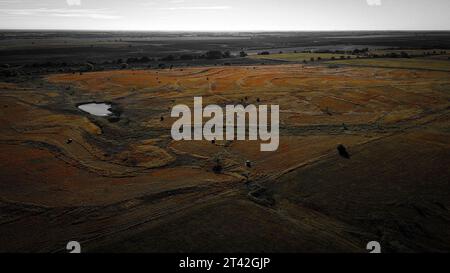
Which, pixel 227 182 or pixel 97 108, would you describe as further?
pixel 97 108

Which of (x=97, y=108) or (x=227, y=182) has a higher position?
(x=97, y=108)

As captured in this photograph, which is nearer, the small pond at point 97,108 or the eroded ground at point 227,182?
the eroded ground at point 227,182

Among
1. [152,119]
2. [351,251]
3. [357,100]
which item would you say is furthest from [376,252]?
[357,100]

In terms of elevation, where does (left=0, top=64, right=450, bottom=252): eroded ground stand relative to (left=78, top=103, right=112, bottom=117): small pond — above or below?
below

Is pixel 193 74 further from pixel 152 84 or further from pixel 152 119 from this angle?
pixel 152 119

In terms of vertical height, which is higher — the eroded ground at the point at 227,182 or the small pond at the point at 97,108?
the small pond at the point at 97,108

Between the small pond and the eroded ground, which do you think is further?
the small pond

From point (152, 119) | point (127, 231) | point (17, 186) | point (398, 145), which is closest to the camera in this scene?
point (127, 231)

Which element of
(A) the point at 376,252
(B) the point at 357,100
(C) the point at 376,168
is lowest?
(A) the point at 376,252
